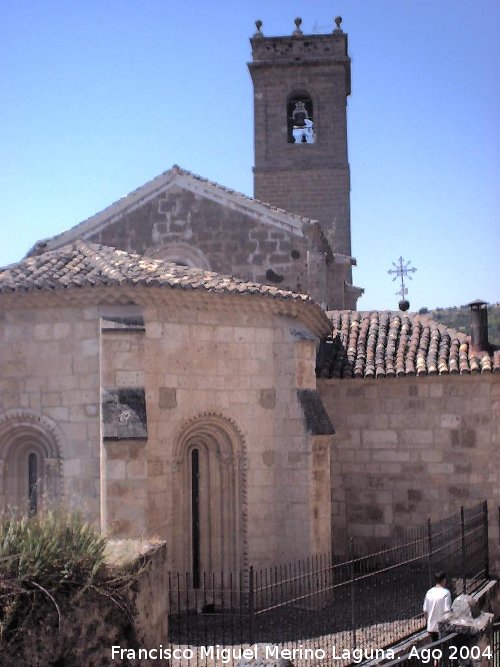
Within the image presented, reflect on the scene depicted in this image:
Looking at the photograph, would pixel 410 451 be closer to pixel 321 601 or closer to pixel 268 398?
pixel 268 398

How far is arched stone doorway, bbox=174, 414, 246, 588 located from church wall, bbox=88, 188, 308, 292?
6394 millimetres

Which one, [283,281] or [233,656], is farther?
[283,281]

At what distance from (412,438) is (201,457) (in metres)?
4.64

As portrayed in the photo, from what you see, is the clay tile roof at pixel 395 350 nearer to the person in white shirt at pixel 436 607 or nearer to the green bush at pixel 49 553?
the person in white shirt at pixel 436 607

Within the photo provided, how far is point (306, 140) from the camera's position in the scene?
29.3 meters

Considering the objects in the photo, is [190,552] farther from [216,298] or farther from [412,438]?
[412,438]

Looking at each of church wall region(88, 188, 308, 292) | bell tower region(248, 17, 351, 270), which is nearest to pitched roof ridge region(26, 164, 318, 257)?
church wall region(88, 188, 308, 292)

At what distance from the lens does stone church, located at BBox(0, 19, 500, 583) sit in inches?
472

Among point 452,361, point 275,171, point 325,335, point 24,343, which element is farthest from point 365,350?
point 275,171

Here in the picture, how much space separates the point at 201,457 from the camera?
13.3m

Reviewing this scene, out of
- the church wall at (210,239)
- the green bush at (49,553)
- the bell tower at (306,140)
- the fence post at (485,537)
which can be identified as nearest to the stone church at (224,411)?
the fence post at (485,537)

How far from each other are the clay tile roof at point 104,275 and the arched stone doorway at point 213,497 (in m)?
2.19

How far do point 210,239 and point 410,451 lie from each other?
697 centimetres

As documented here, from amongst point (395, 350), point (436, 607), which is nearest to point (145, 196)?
point (395, 350)
